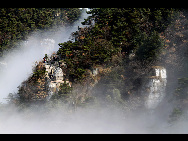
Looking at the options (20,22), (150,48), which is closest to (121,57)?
(150,48)

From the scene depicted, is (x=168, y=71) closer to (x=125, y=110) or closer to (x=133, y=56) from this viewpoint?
(x=133, y=56)

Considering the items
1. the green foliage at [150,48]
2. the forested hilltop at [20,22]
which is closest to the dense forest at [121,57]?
the green foliage at [150,48]

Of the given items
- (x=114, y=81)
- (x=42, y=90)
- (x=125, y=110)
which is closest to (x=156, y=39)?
(x=114, y=81)

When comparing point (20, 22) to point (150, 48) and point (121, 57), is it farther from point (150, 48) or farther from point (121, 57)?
point (150, 48)

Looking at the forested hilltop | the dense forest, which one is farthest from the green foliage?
the forested hilltop

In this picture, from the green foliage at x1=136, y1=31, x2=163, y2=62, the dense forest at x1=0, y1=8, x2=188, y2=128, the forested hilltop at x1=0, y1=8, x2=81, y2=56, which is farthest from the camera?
the forested hilltop at x1=0, y1=8, x2=81, y2=56

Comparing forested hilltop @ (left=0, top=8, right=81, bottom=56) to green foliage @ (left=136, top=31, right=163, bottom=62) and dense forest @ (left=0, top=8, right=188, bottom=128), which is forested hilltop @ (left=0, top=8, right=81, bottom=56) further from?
green foliage @ (left=136, top=31, right=163, bottom=62)
